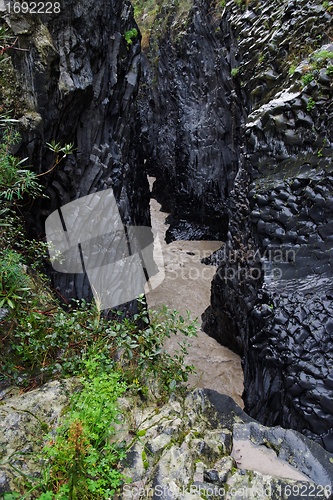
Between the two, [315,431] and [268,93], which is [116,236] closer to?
[268,93]

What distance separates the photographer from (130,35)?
29.7 ft

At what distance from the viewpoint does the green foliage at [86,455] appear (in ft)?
6.52

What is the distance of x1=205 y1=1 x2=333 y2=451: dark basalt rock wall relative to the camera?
4758 millimetres

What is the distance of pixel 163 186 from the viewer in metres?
18.3

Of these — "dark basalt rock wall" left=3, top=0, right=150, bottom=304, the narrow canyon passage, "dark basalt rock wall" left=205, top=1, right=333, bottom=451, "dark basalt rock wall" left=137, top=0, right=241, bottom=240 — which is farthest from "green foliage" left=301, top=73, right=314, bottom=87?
the narrow canyon passage

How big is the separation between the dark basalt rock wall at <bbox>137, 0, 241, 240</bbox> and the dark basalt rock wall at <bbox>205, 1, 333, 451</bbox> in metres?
3.15

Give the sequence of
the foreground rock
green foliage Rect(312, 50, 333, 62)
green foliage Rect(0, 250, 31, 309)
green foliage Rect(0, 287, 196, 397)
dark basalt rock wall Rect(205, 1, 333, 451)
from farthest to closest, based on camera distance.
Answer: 1. green foliage Rect(312, 50, 333, 62)
2. dark basalt rock wall Rect(205, 1, 333, 451)
3. green foliage Rect(0, 287, 196, 397)
4. green foliage Rect(0, 250, 31, 309)
5. the foreground rock

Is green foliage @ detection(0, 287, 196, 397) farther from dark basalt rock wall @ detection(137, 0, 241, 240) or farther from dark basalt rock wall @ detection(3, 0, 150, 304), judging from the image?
dark basalt rock wall @ detection(137, 0, 241, 240)

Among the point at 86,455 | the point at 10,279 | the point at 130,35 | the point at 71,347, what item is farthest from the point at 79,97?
the point at 86,455

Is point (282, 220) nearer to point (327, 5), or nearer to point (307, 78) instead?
point (307, 78)

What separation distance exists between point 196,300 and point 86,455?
28.1 feet

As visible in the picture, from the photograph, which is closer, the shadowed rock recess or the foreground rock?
the foreground rock

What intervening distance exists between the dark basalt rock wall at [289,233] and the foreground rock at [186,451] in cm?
191

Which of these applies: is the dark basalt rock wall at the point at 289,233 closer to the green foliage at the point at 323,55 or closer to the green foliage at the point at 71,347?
the green foliage at the point at 323,55
